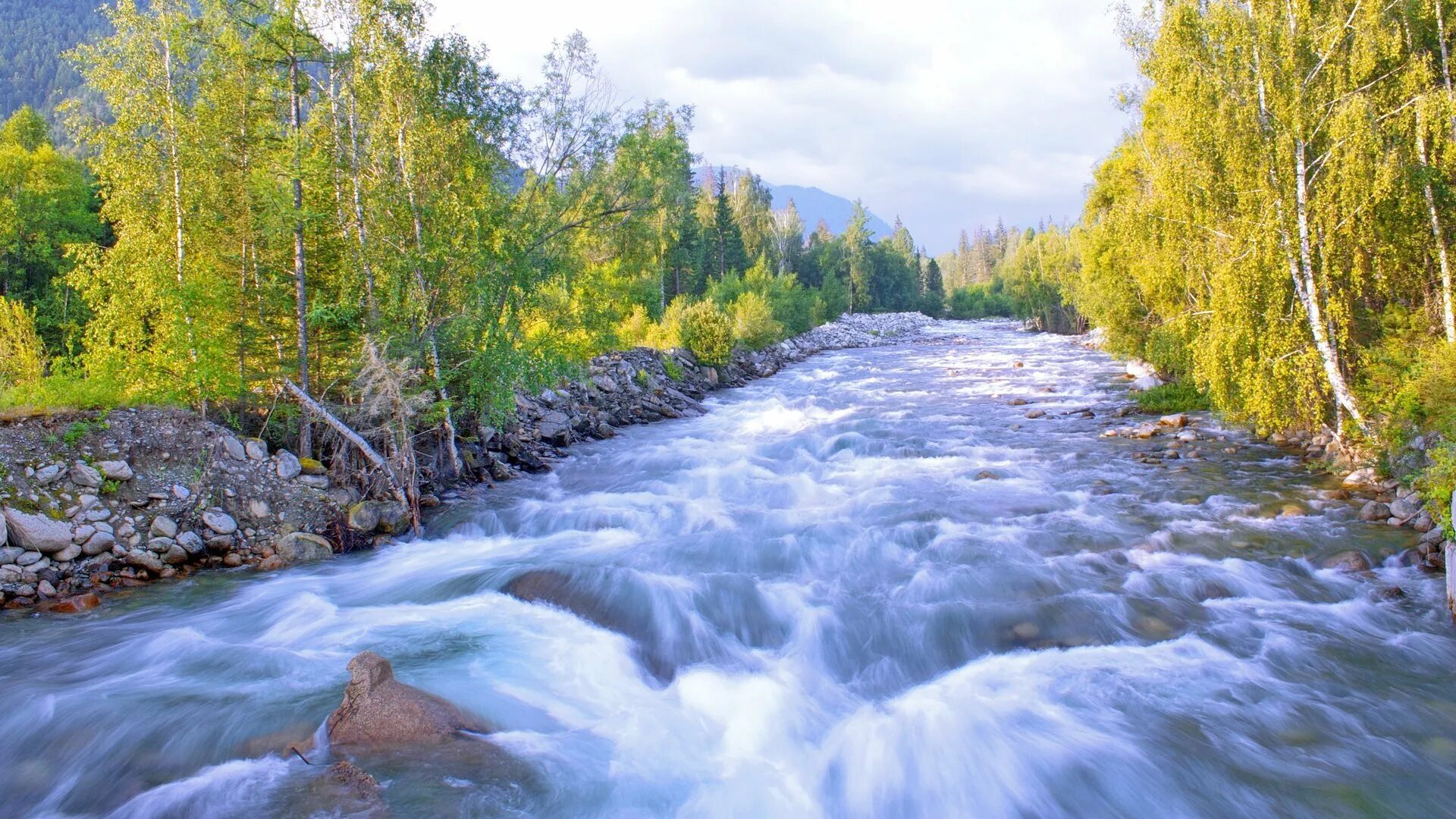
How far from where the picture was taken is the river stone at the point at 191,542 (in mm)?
10641

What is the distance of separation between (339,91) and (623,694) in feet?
42.7

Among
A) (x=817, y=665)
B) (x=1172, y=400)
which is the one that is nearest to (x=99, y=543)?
(x=817, y=665)

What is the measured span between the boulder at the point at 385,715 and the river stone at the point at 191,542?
Answer: 588 cm

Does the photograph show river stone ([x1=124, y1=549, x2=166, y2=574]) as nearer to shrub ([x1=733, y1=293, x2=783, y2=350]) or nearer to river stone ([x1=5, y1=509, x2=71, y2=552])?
river stone ([x1=5, y1=509, x2=71, y2=552])

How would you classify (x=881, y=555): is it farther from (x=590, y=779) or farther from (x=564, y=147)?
(x=564, y=147)

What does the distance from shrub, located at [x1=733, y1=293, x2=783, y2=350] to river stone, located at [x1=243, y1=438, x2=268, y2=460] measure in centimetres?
2925

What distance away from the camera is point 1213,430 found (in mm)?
18578

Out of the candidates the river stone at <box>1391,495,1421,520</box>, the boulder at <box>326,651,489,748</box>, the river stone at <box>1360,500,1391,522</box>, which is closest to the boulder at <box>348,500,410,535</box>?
the boulder at <box>326,651,489,748</box>

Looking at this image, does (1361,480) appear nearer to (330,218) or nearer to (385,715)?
(385,715)

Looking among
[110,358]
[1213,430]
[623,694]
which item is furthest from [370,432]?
[1213,430]

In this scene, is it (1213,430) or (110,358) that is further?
(1213,430)

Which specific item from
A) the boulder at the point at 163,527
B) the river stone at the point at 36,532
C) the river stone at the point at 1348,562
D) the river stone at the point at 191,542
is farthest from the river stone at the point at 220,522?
the river stone at the point at 1348,562

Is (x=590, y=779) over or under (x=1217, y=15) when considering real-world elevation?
under

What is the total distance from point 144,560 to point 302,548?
194 centimetres
